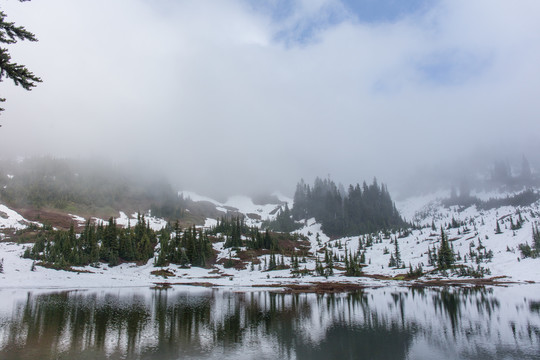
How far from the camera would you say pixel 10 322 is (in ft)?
125

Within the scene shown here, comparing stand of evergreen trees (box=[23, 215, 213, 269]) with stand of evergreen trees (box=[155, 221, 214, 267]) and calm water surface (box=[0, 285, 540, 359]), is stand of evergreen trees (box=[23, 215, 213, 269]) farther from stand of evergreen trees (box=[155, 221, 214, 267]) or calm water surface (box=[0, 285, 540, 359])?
calm water surface (box=[0, 285, 540, 359])

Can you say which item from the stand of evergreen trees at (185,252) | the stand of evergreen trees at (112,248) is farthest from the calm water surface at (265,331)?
the stand of evergreen trees at (185,252)

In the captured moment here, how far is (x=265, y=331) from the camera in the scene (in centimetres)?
3606

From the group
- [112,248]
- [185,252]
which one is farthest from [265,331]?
[112,248]

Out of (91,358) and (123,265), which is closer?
(91,358)

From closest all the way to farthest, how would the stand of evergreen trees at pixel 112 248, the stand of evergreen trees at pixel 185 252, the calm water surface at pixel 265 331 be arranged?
the calm water surface at pixel 265 331 < the stand of evergreen trees at pixel 112 248 < the stand of evergreen trees at pixel 185 252

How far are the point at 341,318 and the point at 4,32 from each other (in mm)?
44847

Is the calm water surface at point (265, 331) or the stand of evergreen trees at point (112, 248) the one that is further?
the stand of evergreen trees at point (112, 248)

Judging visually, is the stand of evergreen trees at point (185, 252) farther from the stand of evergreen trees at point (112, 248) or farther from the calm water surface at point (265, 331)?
the calm water surface at point (265, 331)

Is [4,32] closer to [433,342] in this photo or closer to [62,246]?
[433,342]

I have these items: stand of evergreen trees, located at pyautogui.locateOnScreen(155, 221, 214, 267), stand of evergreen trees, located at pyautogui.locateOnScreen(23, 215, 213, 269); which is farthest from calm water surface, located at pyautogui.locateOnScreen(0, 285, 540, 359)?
stand of evergreen trees, located at pyautogui.locateOnScreen(155, 221, 214, 267)

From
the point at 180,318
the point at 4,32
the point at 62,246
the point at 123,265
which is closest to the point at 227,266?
the point at 123,265

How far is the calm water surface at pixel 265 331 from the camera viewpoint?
27.0 meters

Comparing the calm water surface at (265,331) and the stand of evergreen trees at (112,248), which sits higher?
the stand of evergreen trees at (112,248)
